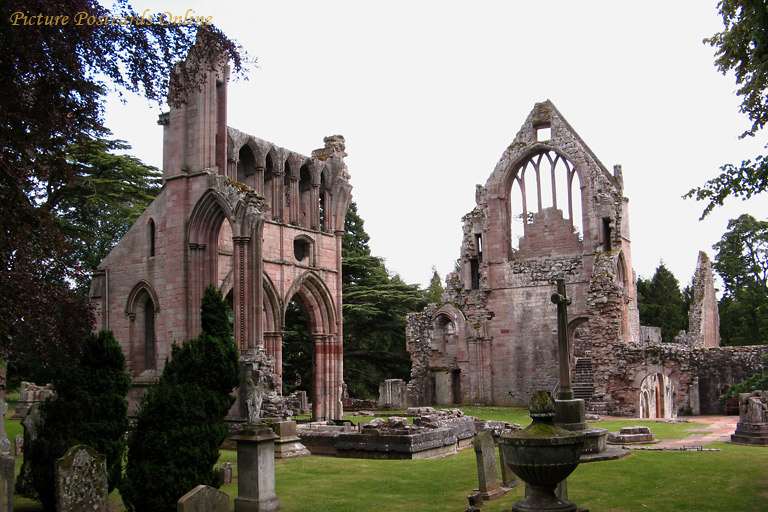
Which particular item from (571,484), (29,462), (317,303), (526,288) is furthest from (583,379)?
(29,462)

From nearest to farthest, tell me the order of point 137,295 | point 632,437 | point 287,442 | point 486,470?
point 486,470, point 287,442, point 632,437, point 137,295

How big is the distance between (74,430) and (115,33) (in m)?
5.41

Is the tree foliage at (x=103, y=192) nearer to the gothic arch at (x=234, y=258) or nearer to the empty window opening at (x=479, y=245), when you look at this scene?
the gothic arch at (x=234, y=258)

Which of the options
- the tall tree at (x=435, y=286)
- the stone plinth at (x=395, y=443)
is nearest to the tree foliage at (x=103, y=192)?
the stone plinth at (x=395, y=443)

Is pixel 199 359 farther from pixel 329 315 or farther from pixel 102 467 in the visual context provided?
pixel 329 315

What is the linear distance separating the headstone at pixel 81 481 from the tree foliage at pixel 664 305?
50.2 meters

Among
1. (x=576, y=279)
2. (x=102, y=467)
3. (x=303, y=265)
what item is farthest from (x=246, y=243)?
(x=576, y=279)

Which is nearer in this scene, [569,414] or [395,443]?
[569,414]

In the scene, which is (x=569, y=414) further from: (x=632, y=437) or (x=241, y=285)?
(x=241, y=285)

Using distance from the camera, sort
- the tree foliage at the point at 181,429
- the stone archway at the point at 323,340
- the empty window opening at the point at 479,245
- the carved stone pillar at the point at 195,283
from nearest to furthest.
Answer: the tree foliage at the point at 181,429
the carved stone pillar at the point at 195,283
the stone archway at the point at 323,340
the empty window opening at the point at 479,245

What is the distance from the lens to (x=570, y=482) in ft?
37.8

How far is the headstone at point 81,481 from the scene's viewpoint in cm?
812

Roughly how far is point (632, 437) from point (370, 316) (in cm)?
2468

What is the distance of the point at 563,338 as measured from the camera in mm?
12734
